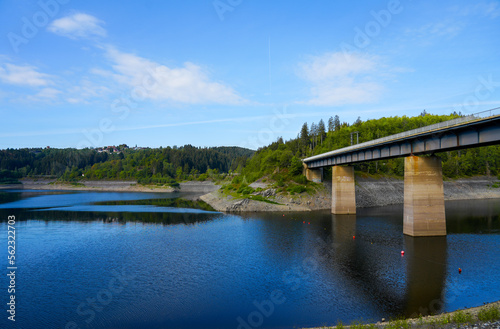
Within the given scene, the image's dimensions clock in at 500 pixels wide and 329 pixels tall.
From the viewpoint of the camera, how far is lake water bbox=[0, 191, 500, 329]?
24.7 metres

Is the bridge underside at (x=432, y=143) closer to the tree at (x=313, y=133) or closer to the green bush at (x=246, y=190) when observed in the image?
the green bush at (x=246, y=190)

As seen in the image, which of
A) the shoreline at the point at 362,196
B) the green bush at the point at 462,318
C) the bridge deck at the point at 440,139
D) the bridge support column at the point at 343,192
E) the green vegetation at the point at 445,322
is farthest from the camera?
the shoreline at the point at 362,196

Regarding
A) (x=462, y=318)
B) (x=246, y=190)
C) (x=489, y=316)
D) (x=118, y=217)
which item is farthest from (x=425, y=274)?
(x=118, y=217)

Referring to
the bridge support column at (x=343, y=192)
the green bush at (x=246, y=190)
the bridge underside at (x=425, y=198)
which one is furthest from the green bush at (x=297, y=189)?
the bridge underside at (x=425, y=198)

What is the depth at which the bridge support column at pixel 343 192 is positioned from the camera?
3127 inches

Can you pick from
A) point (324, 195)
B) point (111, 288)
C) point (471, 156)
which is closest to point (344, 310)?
point (111, 288)

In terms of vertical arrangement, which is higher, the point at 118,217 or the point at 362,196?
the point at 362,196

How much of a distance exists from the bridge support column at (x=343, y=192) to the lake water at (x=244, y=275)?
17679mm

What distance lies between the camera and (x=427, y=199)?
49.7m

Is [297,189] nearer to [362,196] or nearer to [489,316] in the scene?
[362,196]

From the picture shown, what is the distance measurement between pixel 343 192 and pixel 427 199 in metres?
31.1

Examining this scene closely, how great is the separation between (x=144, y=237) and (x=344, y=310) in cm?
3838

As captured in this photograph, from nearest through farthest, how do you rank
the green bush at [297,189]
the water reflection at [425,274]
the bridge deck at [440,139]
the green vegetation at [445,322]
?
1. the green vegetation at [445,322]
2. the water reflection at [425,274]
3. the bridge deck at [440,139]
4. the green bush at [297,189]

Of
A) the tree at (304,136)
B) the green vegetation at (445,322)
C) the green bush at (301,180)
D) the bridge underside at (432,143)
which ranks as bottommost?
the green vegetation at (445,322)
